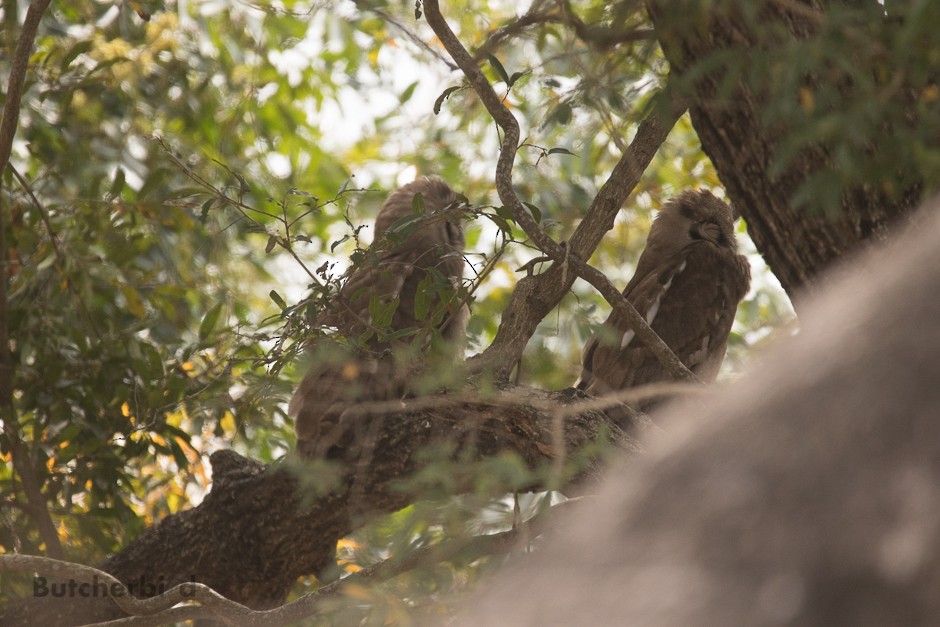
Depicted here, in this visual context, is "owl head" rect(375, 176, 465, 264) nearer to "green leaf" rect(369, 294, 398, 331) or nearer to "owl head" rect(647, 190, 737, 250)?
"owl head" rect(647, 190, 737, 250)

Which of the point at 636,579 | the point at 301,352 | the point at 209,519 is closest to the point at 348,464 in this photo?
the point at 209,519

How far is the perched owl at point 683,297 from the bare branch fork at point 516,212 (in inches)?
44.8

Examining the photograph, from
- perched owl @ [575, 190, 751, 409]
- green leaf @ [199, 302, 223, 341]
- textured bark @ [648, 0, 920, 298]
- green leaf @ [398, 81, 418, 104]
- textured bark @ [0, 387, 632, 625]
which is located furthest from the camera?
green leaf @ [398, 81, 418, 104]

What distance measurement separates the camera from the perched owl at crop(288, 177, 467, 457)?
2.29m

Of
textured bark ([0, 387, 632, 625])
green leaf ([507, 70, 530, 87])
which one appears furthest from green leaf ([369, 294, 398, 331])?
textured bark ([0, 387, 632, 625])

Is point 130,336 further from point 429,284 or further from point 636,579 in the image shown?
point 636,579

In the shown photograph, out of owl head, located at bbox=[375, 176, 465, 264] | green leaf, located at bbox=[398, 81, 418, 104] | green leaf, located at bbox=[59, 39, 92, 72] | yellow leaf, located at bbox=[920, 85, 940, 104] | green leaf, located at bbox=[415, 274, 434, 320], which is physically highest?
green leaf, located at bbox=[59, 39, 92, 72]

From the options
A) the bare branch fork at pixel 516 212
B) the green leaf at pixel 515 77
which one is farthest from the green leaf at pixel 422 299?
the green leaf at pixel 515 77

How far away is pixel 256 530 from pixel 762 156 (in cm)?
201

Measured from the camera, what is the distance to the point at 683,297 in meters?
3.76

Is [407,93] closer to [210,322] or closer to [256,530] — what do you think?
[210,322]

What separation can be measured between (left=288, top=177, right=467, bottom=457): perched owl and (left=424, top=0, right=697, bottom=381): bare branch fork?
154 mm

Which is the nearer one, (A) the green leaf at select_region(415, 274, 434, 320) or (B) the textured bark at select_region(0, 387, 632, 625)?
(A) the green leaf at select_region(415, 274, 434, 320)

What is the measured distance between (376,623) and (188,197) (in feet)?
5.19
